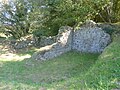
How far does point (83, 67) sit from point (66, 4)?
4571mm

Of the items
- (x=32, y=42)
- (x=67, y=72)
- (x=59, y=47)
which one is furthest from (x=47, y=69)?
(x=32, y=42)

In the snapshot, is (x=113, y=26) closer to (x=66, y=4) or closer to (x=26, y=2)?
(x=66, y=4)

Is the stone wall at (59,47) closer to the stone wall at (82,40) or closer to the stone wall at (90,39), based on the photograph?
the stone wall at (82,40)

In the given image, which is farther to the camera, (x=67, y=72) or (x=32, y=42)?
(x=32, y=42)

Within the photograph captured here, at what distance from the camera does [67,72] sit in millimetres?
11398

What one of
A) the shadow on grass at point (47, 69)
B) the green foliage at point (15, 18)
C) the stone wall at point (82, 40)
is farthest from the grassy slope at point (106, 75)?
the green foliage at point (15, 18)

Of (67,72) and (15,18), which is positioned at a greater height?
(15,18)

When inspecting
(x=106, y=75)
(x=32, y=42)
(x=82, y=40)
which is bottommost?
(x=32, y=42)

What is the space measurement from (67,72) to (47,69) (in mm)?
1126

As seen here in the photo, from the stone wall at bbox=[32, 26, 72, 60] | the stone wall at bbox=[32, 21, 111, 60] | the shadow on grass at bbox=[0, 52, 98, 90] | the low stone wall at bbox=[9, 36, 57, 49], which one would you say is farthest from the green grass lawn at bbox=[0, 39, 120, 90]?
the low stone wall at bbox=[9, 36, 57, 49]

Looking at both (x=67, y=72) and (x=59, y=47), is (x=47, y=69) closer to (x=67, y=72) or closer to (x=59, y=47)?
(x=67, y=72)

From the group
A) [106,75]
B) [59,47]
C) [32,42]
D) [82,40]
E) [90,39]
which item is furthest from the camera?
[32,42]

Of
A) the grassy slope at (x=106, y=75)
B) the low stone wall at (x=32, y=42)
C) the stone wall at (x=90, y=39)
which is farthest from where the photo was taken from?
the low stone wall at (x=32, y=42)

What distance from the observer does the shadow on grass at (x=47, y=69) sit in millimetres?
10297
